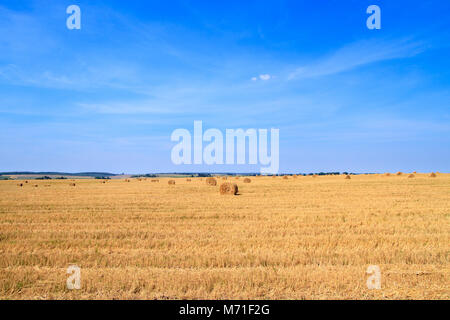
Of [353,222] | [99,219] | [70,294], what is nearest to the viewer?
[70,294]

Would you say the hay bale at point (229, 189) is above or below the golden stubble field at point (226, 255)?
above

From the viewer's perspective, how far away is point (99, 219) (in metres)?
13.0

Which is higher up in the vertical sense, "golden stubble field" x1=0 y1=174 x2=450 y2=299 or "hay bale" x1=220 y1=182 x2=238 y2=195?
"hay bale" x1=220 y1=182 x2=238 y2=195

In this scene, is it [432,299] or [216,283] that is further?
[216,283]

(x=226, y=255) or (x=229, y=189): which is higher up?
(x=229, y=189)

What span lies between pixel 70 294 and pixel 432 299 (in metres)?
5.97

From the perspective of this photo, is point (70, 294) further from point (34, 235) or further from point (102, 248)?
point (34, 235)

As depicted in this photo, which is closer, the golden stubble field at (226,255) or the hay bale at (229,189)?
the golden stubble field at (226,255)

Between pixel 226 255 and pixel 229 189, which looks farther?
pixel 229 189

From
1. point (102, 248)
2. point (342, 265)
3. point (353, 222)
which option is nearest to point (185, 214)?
point (102, 248)

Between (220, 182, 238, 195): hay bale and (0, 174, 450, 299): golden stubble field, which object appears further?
(220, 182, 238, 195): hay bale
